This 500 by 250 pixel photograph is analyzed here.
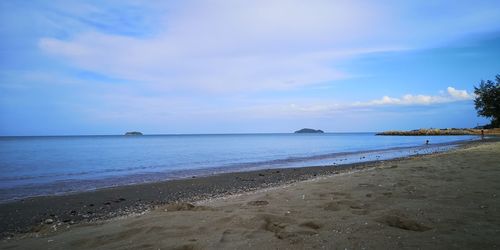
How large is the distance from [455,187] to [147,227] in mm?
8337

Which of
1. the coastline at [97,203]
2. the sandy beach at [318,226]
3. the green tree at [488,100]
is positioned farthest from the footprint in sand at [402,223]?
the green tree at [488,100]

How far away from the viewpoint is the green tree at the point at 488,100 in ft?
169

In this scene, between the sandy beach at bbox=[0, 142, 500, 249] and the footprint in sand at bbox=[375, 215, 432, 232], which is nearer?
the sandy beach at bbox=[0, 142, 500, 249]

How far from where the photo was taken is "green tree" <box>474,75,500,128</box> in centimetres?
5159

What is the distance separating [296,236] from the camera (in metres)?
5.30

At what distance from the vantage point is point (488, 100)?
172 feet

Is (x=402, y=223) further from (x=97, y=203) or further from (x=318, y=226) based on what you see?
(x=97, y=203)

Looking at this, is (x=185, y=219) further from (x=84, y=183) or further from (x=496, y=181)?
(x=84, y=183)

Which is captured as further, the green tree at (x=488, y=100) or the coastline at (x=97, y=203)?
the green tree at (x=488, y=100)

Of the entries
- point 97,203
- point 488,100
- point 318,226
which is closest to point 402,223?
point 318,226

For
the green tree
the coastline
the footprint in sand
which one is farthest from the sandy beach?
the green tree

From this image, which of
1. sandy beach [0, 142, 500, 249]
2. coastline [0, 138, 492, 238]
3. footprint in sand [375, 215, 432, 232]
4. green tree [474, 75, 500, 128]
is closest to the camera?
sandy beach [0, 142, 500, 249]

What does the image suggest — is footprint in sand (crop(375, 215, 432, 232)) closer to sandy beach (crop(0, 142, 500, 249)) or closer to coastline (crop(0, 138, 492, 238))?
sandy beach (crop(0, 142, 500, 249))

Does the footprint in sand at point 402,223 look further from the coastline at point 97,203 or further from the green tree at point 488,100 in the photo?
the green tree at point 488,100
